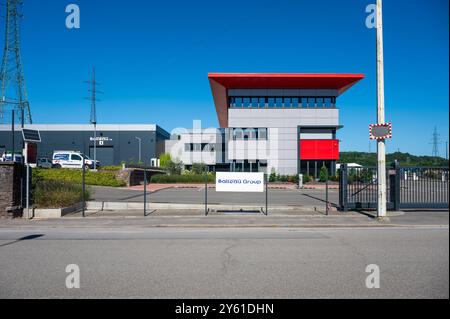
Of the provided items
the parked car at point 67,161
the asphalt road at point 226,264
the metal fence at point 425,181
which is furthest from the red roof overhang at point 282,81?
the asphalt road at point 226,264

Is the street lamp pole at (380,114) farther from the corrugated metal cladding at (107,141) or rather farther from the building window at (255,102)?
the corrugated metal cladding at (107,141)

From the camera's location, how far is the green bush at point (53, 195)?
15.4 m

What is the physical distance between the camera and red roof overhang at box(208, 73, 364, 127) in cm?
4119

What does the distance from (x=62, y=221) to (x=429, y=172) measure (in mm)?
15211

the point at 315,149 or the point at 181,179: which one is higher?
the point at 315,149

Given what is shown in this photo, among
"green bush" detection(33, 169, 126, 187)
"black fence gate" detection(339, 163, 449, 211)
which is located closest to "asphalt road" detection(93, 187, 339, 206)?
"black fence gate" detection(339, 163, 449, 211)

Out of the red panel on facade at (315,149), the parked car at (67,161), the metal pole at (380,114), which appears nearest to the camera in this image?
the metal pole at (380,114)

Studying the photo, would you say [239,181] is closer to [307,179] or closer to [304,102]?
[307,179]

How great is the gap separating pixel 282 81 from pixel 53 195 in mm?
32116

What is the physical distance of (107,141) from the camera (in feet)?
238

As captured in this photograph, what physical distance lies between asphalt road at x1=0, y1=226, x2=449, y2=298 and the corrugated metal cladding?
63.6 meters

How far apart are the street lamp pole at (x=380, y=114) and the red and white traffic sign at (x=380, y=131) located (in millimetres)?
282

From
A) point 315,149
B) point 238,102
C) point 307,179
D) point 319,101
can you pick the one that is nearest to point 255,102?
point 238,102
